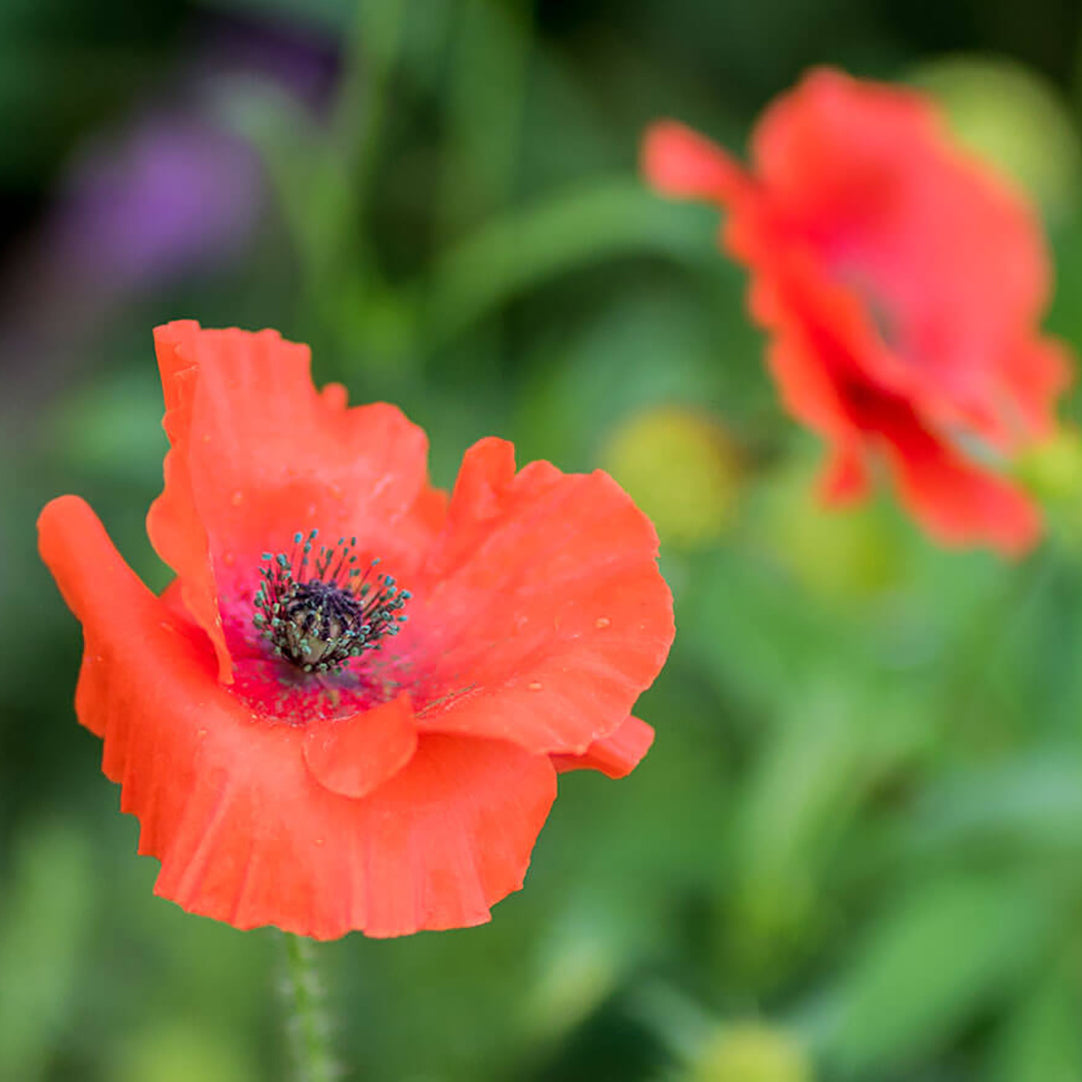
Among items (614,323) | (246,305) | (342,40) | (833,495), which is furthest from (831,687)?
(342,40)

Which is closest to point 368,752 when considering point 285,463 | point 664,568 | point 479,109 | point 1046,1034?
point 285,463

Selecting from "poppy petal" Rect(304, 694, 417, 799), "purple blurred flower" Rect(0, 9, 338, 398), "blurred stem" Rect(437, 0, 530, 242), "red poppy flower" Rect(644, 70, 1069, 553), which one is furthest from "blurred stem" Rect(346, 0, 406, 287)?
"poppy petal" Rect(304, 694, 417, 799)

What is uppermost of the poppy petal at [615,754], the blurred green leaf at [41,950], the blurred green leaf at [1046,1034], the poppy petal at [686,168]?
the poppy petal at [686,168]

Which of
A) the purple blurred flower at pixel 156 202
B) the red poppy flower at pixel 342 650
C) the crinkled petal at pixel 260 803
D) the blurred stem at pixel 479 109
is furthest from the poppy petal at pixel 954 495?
the purple blurred flower at pixel 156 202

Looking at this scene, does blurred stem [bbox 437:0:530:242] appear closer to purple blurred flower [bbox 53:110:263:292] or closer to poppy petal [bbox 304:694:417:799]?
purple blurred flower [bbox 53:110:263:292]

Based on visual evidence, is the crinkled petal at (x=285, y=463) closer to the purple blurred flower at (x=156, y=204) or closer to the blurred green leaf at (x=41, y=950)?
the blurred green leaf at (x=41, y=950)

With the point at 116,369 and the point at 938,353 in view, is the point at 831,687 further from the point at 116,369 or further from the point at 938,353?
the point at 116,369

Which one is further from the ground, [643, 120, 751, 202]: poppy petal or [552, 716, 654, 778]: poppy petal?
[643, 120, 751, 202]: poppy petal
